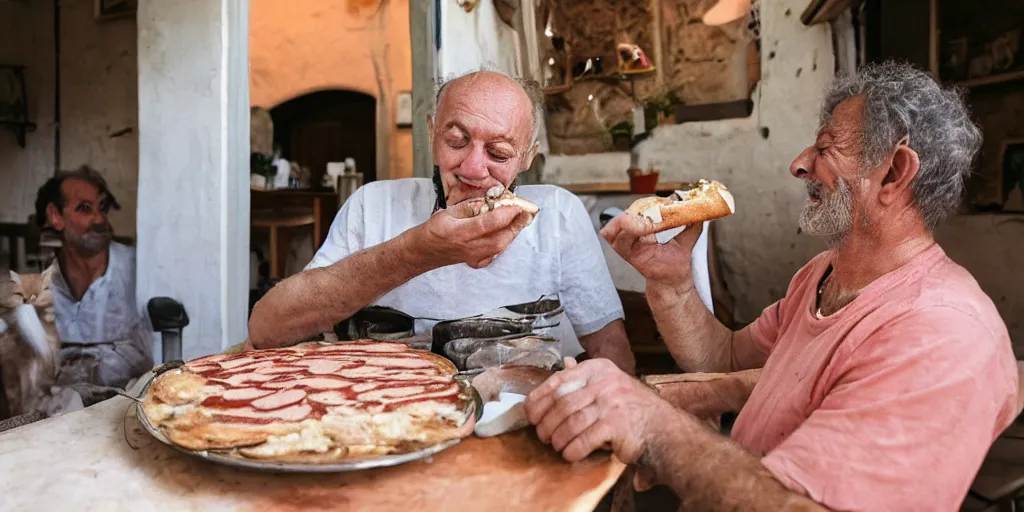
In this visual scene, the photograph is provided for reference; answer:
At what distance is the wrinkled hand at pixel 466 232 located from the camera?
1.74 meters

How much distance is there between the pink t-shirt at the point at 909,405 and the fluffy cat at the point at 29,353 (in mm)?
2834

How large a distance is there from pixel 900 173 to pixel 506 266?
1.38 meters

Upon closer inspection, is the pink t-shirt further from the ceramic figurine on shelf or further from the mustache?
the ceramic figurine on shelf

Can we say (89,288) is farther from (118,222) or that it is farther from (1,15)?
(1,15)

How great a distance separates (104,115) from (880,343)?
3091mm

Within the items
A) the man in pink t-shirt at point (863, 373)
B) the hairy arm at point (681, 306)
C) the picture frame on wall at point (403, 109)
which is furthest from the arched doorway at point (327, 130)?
the man in pink t-shirt at point (863, 373)

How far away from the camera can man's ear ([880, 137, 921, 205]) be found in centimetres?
142

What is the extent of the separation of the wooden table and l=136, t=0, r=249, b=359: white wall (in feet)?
6.62

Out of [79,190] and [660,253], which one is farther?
[79,190]

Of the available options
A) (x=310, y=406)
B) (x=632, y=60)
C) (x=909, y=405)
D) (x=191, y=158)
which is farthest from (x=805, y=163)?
(x=632, y=60)

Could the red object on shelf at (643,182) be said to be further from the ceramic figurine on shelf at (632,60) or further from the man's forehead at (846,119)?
the man's forehead at (846,119)

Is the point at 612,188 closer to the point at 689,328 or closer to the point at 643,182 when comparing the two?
the point at 643,182

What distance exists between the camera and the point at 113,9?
2908 mm

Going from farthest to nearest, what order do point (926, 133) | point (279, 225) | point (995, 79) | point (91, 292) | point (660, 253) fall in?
point (279, 225)
point (995, 79)
point (91, 292)
point (660, 253)
point (926, 133)
